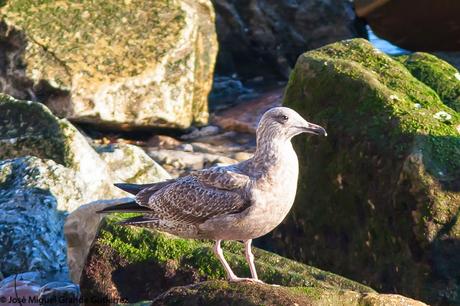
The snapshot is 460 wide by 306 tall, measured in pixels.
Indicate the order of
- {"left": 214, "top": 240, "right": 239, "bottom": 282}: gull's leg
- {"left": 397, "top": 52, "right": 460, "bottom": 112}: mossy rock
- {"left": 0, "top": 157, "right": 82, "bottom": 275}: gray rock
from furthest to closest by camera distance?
{"left": 397, "top": 52, "right": 460, "bottom": 112}: mossy rock
{"left": 0, "top": 157, "right": 82, "bottom": 275}: gray rock
{"left": 214, "top": 240, "right": 239, "bottom": 282}: gull's leg

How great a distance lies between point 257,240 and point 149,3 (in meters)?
4.99

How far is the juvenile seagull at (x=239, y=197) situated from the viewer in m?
6.99

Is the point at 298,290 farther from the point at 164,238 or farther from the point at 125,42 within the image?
the point at 125,42

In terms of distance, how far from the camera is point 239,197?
7082mm

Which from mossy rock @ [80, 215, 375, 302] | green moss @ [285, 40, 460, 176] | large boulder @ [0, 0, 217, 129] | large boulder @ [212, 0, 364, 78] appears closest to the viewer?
mossy rock @ [80, 215, 375, 302]

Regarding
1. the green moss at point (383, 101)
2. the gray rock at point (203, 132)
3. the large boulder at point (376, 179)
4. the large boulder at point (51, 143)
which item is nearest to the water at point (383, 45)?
the gray rock at point (203, 132)

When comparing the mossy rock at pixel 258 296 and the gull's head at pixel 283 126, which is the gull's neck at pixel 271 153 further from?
the mossy rock at pixel 258 296

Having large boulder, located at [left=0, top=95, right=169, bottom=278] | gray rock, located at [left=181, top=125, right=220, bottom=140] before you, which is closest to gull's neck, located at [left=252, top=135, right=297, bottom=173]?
large boulder, located at [left=0, top=95, right=169, bottom=278]

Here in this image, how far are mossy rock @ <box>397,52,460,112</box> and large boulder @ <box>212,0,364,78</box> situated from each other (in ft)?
21.3

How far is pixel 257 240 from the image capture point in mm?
10055

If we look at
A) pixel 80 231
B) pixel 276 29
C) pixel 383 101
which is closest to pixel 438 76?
pixel 383 101

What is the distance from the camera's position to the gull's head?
7.33 metres

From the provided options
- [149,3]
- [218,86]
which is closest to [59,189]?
[149,3]

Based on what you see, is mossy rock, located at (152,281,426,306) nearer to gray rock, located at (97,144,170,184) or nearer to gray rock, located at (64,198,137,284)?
gray rock, located at (64,198,137,284)
